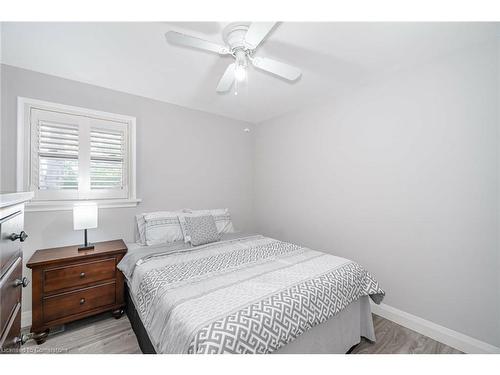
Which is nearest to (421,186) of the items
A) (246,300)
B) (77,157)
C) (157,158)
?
(246,300)

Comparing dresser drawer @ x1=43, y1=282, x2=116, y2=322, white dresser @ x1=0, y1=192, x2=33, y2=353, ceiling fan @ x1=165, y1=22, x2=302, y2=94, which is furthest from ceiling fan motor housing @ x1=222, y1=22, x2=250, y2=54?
dresser drawer @ x1=43, y1=282, x2=116, y2=322

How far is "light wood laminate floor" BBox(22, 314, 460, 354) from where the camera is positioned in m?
1.72

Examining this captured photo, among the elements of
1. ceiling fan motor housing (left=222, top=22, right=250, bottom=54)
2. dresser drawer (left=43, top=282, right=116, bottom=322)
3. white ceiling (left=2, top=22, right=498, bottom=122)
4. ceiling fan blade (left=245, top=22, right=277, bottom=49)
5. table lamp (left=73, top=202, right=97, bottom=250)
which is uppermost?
white ceiling (left=2, top=22, right=498, bottom=122)

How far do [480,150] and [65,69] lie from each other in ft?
12.2

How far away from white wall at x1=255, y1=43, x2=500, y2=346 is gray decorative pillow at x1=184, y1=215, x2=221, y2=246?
1.33 metres

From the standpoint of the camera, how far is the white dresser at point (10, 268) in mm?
747

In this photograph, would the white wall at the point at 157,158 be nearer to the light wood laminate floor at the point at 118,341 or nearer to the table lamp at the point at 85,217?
the table lamp at the point at 85,217

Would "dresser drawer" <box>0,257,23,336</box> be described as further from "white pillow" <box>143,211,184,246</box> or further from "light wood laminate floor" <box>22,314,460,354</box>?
"white pillow" <box>143,211,184,246</box>

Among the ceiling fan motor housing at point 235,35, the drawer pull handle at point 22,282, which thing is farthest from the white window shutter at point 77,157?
the ceiling fan motor housing at point 235,35

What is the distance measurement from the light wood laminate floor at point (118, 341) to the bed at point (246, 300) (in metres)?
0.13

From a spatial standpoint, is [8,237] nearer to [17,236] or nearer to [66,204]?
[17,236]
